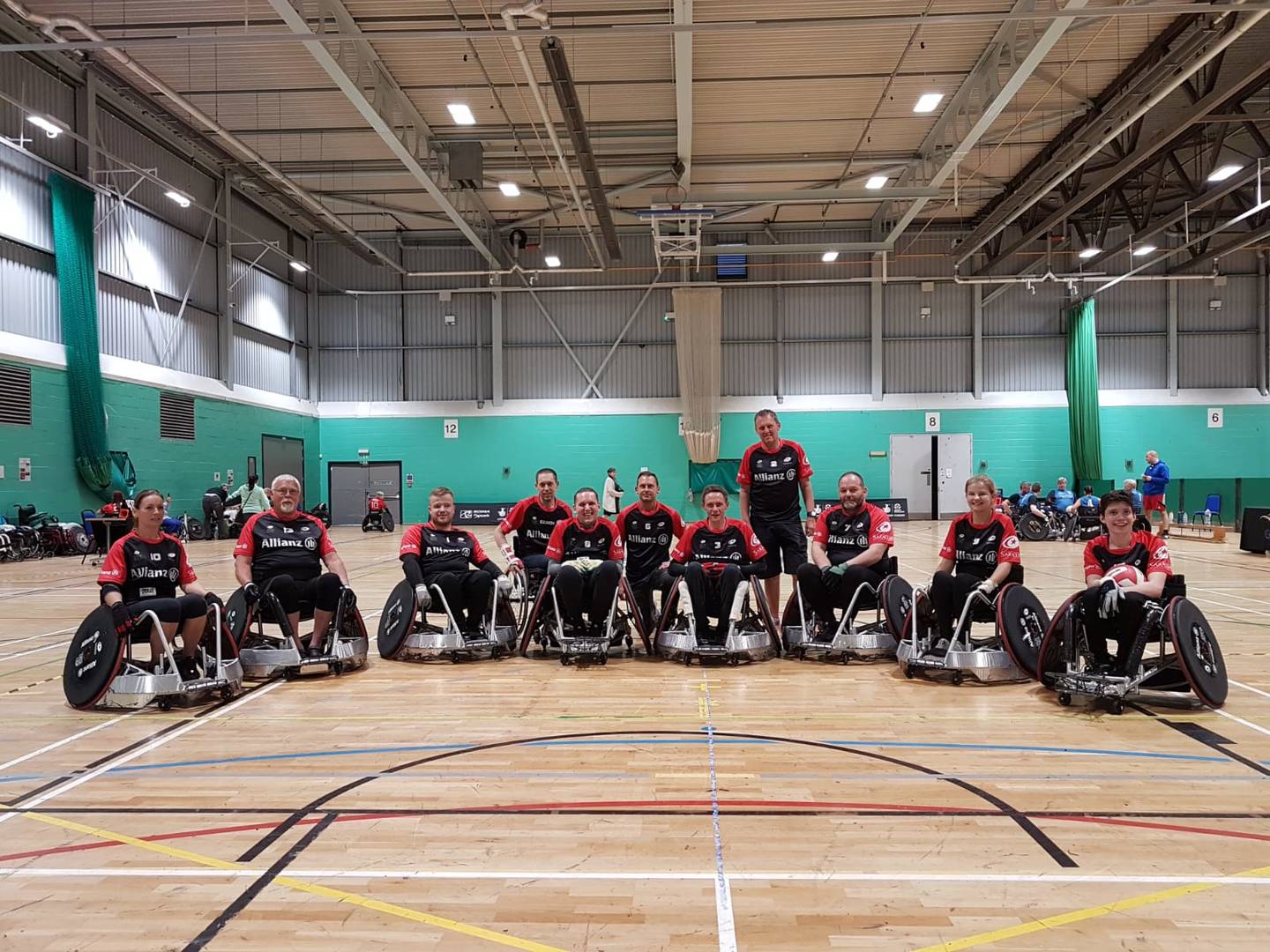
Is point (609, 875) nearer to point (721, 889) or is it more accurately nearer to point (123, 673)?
point (721, 889)

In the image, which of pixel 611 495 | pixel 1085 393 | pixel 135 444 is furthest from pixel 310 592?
pixel 1085 393

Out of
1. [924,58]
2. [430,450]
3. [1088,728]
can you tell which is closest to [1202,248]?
[924,58]

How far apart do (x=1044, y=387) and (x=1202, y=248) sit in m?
4.85

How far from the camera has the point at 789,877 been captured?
275 cm

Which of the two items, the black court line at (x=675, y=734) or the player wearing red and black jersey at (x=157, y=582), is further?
the player wearing red and black jersey at (x=157, y=582)

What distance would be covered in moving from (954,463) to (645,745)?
878 inches

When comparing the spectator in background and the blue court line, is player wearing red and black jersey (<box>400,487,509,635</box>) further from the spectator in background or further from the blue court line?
the spectator in background

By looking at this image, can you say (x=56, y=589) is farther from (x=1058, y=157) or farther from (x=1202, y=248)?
(x=1202, y=248)

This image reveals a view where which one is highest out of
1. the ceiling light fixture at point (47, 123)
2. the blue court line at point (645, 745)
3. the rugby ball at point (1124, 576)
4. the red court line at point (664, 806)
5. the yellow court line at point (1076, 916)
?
the ceiling light fixture at point (47, 123)

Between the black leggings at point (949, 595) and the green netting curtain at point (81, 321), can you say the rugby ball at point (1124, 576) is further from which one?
the green netting curtain at point (81, 321)

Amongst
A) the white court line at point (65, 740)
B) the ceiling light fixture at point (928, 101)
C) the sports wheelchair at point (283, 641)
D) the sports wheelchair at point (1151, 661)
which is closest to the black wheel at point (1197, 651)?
the sports wheelchair at point (1151, 661)

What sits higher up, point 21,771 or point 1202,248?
point 1202,248

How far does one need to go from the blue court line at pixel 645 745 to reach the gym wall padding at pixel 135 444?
13636 millimetres

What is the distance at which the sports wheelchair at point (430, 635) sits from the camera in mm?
6531
